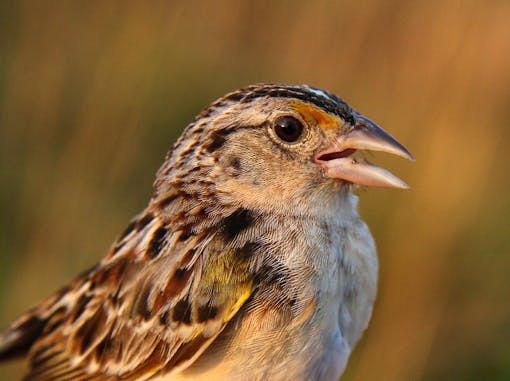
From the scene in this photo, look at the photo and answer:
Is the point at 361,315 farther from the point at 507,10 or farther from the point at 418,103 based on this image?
the point at 507,10

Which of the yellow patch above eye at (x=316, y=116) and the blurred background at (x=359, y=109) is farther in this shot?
the blurred background at (x=359, y=109)

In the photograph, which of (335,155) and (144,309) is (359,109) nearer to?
(335,155)

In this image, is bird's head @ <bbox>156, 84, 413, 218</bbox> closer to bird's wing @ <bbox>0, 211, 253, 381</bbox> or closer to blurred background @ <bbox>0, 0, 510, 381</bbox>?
bird's wing @ <bbox>0, 211, 253, 381</bbox>

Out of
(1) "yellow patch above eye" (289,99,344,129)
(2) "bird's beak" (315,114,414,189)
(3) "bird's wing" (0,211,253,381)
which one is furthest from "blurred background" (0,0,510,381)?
(1) "yellow patch above eye" (289,99,344,129)

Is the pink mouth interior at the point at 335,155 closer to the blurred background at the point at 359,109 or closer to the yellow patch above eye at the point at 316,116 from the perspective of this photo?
the yellow patch above eye at the point at 316,116

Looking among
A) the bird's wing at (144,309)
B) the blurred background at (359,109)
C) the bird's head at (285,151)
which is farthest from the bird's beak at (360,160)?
the blurred background at (359,109)
